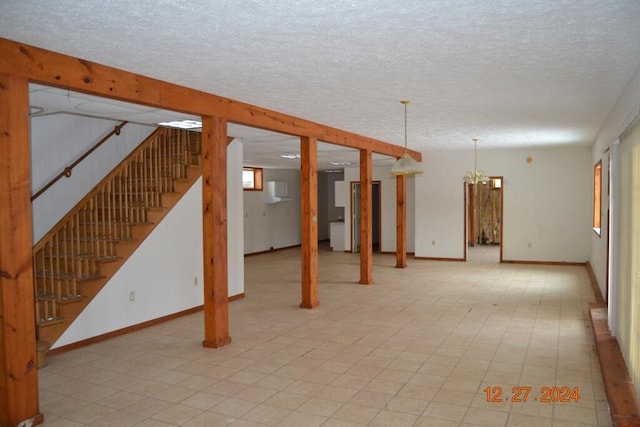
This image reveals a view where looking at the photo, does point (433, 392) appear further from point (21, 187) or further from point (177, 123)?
point (177, 123)

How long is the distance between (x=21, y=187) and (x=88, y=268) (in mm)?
2577

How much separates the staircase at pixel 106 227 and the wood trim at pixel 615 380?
471 centimetres

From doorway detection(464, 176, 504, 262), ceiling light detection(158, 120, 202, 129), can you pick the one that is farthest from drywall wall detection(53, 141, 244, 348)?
doorway detection(464, 176, 504, 262)

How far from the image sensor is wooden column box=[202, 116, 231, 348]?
5.03 meters

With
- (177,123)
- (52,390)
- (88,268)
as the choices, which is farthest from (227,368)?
(177,123)

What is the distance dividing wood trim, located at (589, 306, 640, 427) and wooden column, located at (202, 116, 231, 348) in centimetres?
346

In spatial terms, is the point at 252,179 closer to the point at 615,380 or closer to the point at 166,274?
the point at 166,274

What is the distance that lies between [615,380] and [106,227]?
18.3 ft

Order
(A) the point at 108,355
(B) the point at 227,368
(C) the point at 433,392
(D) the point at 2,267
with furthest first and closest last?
1. (A) the point at 108,355
2. (B) the point at 227,368
3. (C) the point at 433,392
4. (D) the point at 2,267

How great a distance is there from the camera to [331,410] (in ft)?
11.9

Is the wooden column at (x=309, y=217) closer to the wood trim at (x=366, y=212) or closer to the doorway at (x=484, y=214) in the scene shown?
the wood trim at (x=366, y=212)

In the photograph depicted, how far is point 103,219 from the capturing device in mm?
6188

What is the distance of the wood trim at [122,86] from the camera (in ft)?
10.9
